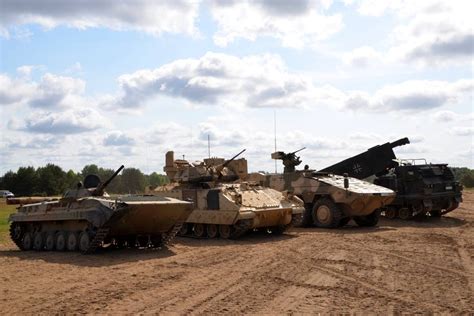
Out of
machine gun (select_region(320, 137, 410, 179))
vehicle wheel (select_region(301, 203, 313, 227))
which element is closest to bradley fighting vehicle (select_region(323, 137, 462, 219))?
machine gun (select_region(320, 137, 410, 179))

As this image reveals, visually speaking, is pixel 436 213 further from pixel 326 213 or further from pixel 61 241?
pixel 61 241

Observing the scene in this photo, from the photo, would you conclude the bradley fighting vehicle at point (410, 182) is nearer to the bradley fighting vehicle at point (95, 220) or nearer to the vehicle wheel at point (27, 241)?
the bradley fighting vehicle at point (95, 220)

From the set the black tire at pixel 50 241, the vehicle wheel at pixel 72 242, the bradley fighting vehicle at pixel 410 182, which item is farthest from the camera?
the bradley fighting vehicle at pixel 410 182

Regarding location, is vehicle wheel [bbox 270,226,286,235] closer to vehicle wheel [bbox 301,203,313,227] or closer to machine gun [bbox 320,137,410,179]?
vehicle wheel [bbox 301,203,313,227]

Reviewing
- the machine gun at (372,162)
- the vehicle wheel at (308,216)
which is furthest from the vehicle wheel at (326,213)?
the machine gun at (372,162)

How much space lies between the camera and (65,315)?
7656mm

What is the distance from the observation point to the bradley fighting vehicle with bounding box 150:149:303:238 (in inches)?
681

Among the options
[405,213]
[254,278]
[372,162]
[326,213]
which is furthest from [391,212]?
[254,278]

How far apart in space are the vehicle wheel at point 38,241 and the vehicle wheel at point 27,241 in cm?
30

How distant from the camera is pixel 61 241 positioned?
15336 mm

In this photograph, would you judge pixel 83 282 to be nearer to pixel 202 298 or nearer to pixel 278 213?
pixel 202 298

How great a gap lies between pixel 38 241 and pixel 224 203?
5.34 meters

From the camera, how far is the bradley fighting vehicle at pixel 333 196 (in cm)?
2011

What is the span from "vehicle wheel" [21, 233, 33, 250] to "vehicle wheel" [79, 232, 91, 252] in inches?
115
